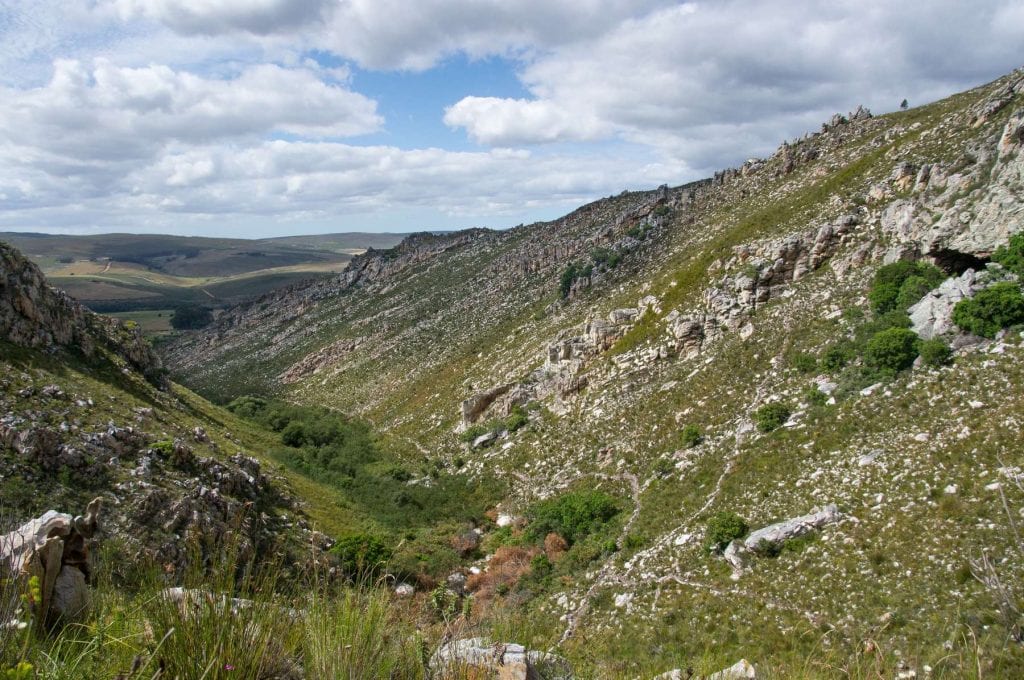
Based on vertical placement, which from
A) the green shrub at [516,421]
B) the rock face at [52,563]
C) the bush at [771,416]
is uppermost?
the rock face at [52,563]

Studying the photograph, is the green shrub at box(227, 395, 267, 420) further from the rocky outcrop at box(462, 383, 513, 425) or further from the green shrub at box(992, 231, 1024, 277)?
the green shrub at box(992, 231, 1024, 277)

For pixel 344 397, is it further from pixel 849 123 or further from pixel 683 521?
pixel 849 123

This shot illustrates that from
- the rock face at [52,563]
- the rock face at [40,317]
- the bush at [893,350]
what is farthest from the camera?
the rock face at [40,317]

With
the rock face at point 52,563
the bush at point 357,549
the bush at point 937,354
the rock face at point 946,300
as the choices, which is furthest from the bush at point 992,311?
the rock face at point 52,563

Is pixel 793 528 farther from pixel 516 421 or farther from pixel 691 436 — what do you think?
pixel 516 421

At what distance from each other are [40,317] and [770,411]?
104 ft

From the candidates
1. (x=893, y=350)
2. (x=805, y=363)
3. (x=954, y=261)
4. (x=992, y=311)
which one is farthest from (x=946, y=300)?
(x=805, y=363)

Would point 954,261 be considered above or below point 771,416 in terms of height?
above

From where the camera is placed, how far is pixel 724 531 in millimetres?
15914

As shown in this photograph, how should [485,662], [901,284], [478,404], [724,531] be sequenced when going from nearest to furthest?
[485,662], [724,531], [901,284], [478,404]

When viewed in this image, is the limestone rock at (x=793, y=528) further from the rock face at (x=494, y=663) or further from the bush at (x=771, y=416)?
the rock face at (x=494, y=663)

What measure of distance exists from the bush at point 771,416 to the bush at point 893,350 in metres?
3.38

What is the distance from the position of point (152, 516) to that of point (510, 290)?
1883 inches

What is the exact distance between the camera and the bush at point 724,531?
51.9 ft
